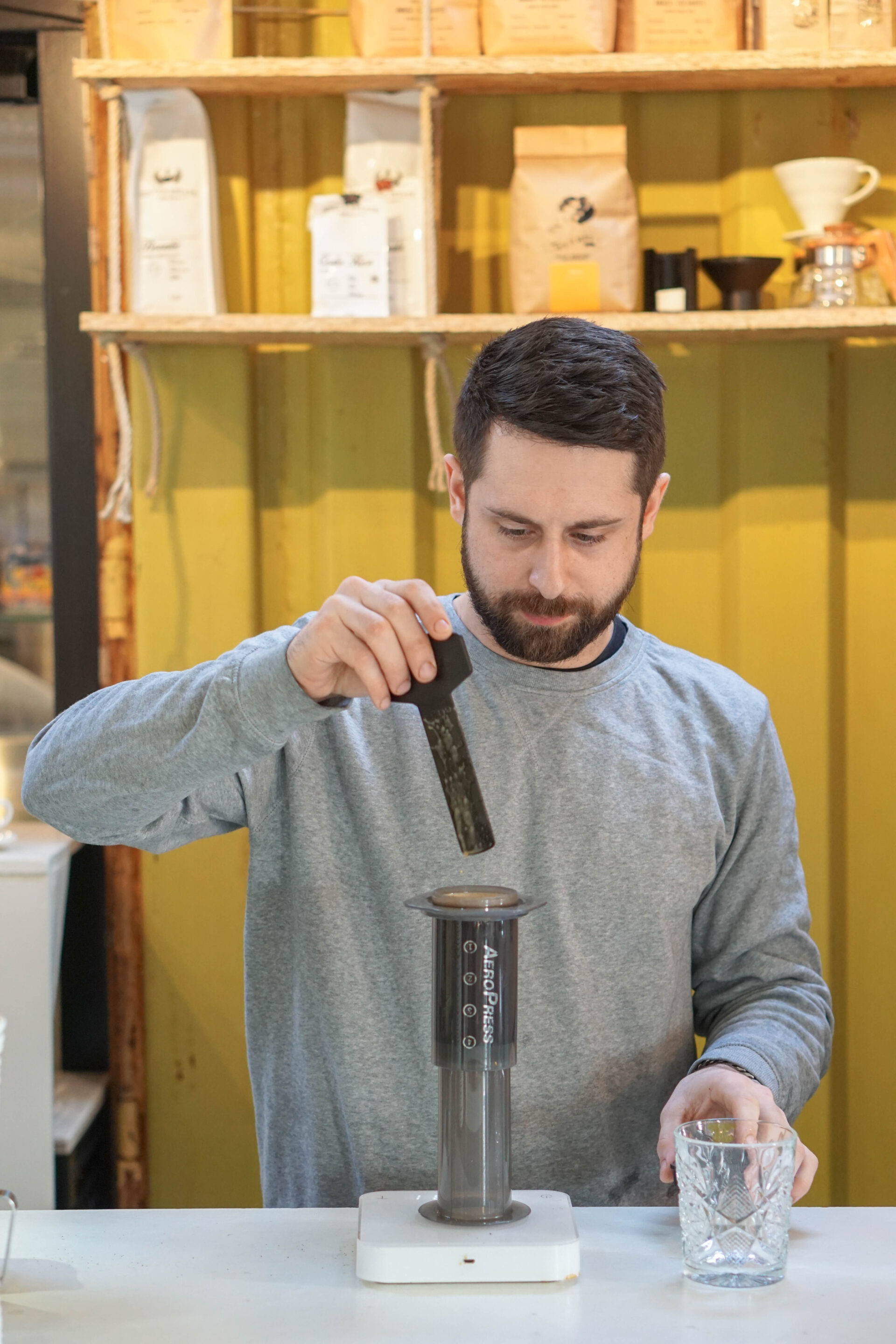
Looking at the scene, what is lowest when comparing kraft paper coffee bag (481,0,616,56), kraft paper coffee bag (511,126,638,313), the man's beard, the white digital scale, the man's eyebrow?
the white digital scale

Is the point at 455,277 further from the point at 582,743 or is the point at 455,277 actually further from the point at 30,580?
the point at 582,743

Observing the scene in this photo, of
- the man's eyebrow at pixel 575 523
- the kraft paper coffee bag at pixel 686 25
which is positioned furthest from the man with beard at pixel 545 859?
the kraft paper coffee bag at pixel 686 25

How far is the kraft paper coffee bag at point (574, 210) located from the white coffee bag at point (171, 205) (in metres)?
0.52

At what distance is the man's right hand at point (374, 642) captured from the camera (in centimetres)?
108

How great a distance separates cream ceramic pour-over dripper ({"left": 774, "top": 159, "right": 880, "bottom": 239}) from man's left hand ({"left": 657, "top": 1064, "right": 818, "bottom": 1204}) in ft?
4.96

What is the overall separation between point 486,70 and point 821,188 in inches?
22.6

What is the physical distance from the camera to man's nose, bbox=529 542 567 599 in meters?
1.34

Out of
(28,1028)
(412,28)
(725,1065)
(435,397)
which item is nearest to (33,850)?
(28,1028)

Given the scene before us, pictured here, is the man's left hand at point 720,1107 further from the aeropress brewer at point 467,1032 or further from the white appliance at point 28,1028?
the white appliance at point 28,1028

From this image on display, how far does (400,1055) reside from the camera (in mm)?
1393

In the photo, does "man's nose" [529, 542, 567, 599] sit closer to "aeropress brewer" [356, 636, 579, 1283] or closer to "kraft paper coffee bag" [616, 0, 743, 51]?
"aeropress brewer" [356, 636, 579, 1283]

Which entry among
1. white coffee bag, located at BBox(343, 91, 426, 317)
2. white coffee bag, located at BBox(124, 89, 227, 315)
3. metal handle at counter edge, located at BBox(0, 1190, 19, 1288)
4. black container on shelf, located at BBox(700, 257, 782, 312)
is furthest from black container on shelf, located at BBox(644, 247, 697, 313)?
metal handle at counter edge, located at BBox(0, 1190, 19, 1288)

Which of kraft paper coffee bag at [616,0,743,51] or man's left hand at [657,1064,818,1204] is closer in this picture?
man's left hand at [657,1064,818,1204]

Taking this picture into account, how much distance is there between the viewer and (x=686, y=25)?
2234 mm
